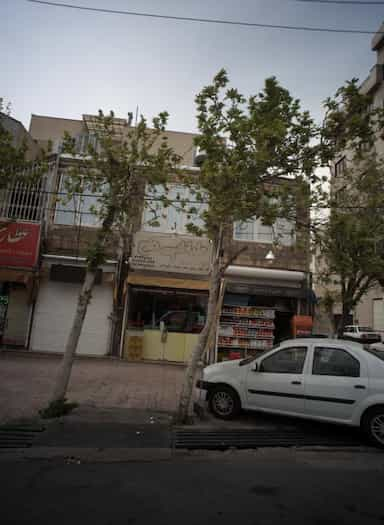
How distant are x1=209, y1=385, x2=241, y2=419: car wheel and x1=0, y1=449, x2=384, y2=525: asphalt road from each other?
1.57m

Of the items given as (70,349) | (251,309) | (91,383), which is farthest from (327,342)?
(251,309)

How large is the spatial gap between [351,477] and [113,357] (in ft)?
32.5

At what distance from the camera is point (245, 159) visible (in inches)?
259

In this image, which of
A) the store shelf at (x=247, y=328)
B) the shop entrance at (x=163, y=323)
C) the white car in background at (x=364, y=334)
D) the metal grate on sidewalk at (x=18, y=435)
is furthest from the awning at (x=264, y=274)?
the white car in background at (x=364, y=334)

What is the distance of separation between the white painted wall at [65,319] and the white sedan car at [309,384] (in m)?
7.34

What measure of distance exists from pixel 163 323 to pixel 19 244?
20.5ft

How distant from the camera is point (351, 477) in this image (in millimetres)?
4305

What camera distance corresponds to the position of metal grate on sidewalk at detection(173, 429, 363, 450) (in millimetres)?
5258

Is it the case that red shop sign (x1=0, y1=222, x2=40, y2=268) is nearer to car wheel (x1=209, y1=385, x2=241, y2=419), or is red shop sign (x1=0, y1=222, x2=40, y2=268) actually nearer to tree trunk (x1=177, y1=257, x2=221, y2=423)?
tree trunk (x1=177, y1=257, x2=221, y2=423)

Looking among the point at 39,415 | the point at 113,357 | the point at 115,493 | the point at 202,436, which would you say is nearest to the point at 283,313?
the point at 113,357

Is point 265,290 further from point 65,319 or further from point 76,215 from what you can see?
point 76,215

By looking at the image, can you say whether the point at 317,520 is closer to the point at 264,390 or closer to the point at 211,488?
the point at 211,488

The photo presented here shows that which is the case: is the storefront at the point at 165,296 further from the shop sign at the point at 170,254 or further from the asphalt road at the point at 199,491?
the asphalt road at the point at 199,491

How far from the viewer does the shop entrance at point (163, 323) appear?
42.6 ft
